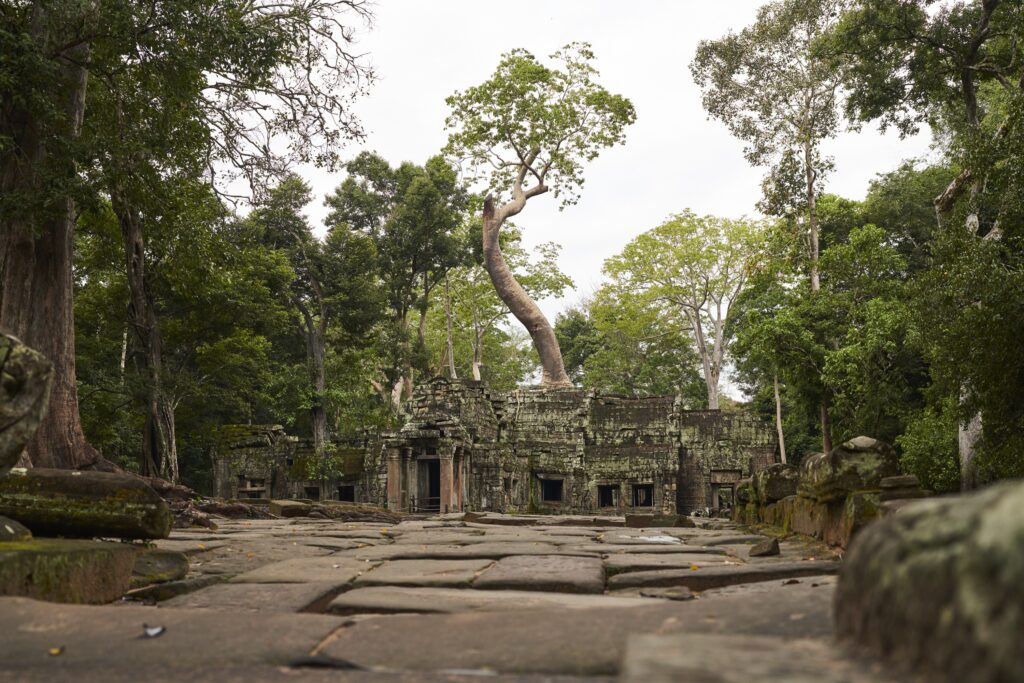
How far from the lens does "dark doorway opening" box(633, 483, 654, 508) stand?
99.0ft

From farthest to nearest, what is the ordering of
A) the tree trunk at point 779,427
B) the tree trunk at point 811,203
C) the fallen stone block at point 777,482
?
the tree trunk at point 779,427 → the tree trunk at point 811,203 → the fallen stone block at point 777,482

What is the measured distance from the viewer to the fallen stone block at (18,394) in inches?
158

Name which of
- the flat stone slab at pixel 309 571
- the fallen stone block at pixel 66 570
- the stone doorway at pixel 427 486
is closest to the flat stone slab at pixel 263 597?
the flat stone slab at pixel 309 571

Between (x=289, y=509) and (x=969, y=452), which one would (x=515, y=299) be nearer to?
(x=289, y=509)

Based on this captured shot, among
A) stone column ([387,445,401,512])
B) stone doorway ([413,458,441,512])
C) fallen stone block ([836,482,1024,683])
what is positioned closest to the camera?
fallen stone block ([836,482,1024,683])

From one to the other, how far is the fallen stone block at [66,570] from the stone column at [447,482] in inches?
713

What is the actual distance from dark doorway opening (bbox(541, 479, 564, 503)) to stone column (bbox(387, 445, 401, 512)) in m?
8.54

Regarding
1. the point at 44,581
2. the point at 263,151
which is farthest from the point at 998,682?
the point at 263,151

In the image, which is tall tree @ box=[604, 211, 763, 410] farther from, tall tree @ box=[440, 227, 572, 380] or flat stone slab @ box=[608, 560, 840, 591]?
flat stone slab @ box=[608, 560, 840, 591]

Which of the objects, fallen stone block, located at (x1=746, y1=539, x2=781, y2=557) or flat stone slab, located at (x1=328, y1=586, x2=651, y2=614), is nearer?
flat stone slab, located at (x1=328, y1=586, x2=651, y2=614)

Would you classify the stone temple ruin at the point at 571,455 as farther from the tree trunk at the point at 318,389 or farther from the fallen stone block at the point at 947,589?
the fallen stone block at the point at 947,589

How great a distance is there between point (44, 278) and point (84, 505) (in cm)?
796

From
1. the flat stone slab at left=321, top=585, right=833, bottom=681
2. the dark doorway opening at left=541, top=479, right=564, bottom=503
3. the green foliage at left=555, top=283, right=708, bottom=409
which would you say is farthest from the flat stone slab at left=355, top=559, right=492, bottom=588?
the green foliage at left=555, top=283, right=708, bottom=409

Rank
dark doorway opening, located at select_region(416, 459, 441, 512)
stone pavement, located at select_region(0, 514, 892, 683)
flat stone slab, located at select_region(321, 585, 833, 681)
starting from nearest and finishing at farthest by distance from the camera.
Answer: stone pavement, located at select_region(0, 514, 892, 683) < flat stone slab, located at select_region(321, 585, 833, 681) < dark doorway opening, located at select_region(416, 459, 441, 512)
